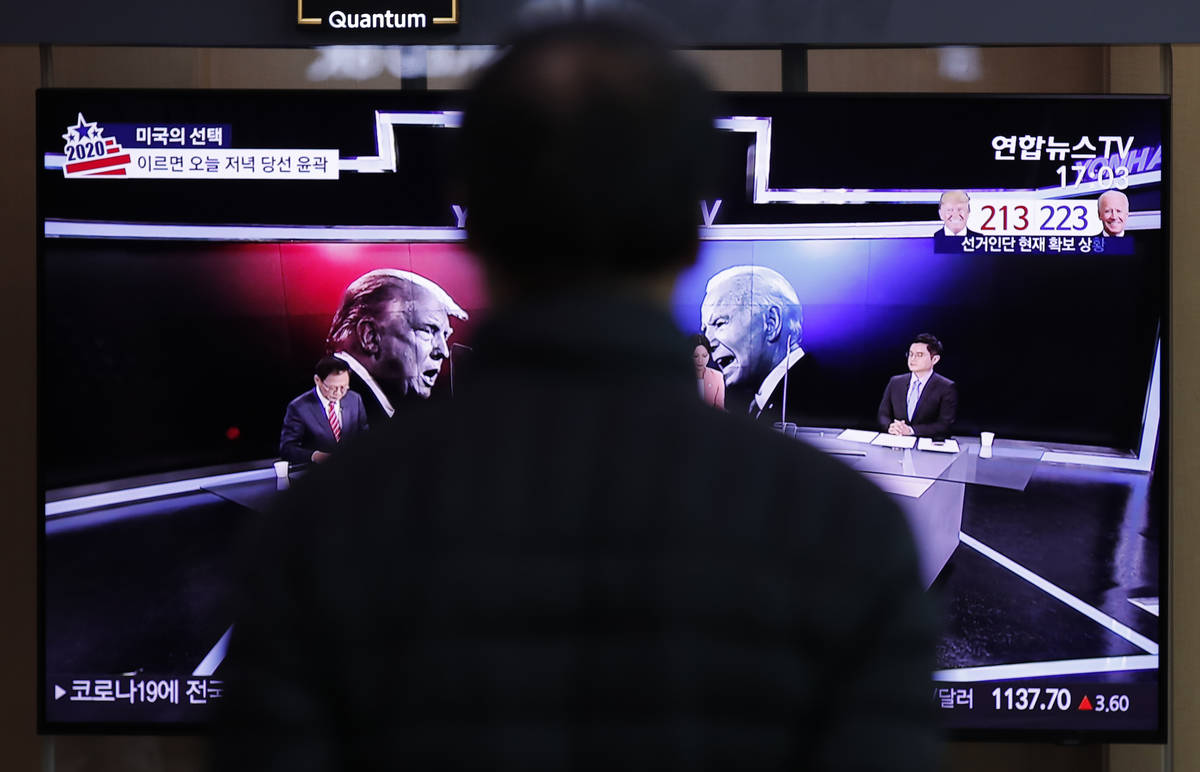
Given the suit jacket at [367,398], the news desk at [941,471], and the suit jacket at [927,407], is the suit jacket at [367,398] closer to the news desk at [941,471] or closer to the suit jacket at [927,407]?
the news desk at [941,471]

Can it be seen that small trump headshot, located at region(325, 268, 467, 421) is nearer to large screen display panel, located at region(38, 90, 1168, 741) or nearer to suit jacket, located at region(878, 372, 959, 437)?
large screen display panel, located at region(38, 90, 1168, 741)

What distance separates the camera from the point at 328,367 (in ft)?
10.4

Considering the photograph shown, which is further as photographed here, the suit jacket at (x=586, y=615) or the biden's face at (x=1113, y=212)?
the biden's face at (x=1113, y=212)

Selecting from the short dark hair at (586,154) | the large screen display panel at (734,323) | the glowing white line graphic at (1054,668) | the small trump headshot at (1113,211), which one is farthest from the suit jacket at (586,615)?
the small trump headshot at (1113,211)

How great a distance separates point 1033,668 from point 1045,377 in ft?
2.41

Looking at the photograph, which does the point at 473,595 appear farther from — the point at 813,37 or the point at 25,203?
the point at 25,203

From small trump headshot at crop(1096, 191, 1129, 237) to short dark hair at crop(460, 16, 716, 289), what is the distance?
2627 millimetres

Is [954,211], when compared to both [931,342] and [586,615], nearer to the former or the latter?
[931,342]

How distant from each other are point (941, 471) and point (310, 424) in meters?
1.62

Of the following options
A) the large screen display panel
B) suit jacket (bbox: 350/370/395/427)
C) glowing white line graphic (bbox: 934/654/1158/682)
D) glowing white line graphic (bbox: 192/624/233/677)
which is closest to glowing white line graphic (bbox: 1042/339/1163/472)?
the large screen display panel

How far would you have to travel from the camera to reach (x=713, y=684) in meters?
0.77

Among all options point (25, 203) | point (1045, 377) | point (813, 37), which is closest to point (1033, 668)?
point (1045, 377)

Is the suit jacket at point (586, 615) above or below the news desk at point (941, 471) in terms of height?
above

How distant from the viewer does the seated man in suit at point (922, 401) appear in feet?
10.3
